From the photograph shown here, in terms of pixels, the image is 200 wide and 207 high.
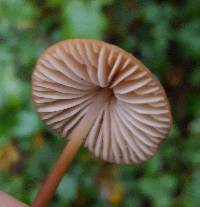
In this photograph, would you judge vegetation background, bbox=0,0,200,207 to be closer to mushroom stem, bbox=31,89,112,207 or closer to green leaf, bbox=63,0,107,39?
green leaf, bbox=63,0,107,39

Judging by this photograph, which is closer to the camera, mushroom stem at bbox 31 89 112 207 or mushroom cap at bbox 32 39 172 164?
mushroom cap at bbox 32 39 172 164

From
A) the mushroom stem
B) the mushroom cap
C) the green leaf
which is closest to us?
the mushroom cap

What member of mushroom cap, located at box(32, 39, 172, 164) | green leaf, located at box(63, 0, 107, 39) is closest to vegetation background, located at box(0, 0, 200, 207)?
green leaf, located at box(63, 0, 107, 39)

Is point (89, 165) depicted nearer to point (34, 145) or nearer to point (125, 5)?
point (34, 145)

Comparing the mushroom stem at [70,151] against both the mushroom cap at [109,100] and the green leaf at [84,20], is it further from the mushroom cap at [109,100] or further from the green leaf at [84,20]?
the green leaf at [84,20]

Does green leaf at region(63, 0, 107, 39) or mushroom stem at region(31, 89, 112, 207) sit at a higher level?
green leaf at region(63, 0, 107, 39)
